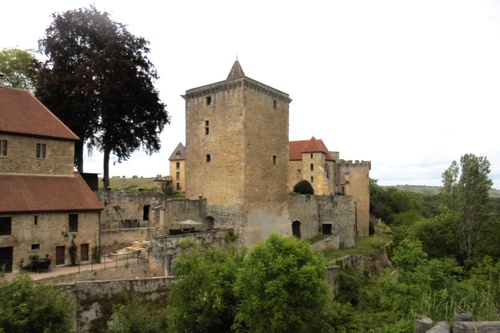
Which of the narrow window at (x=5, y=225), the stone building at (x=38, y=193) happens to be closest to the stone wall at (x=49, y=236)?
the stone building at (x=38, y=193)

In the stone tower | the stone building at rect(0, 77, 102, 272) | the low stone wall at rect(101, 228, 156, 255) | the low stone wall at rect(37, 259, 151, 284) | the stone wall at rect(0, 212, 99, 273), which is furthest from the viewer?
the stone tower

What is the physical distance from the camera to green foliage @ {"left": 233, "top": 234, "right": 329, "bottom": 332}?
36.4 feet

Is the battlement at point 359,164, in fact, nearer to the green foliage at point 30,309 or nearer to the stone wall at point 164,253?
the stone wall at point 164,253

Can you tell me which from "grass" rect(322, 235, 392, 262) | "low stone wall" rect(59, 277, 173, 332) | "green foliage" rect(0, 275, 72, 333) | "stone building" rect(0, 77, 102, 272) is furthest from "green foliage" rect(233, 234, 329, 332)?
"grass" rect(322, 235, 392, 262)

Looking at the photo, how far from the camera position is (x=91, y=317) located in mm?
13969

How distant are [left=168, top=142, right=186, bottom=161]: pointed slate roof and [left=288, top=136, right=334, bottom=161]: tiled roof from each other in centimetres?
1484

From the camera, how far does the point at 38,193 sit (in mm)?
17266

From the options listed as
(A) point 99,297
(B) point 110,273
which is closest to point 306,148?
(B) point 110,273

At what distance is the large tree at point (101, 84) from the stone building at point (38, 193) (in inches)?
150

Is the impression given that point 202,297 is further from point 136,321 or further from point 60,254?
point 60,254

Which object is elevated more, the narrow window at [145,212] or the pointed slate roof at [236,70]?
the pointed slate roof at [236,70]

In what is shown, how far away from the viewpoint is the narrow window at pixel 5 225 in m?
15.5

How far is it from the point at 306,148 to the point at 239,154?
2319 cm

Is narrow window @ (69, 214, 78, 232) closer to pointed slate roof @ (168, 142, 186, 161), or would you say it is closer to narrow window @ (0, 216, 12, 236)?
narrow window @ (0, 216, 12, 236)
